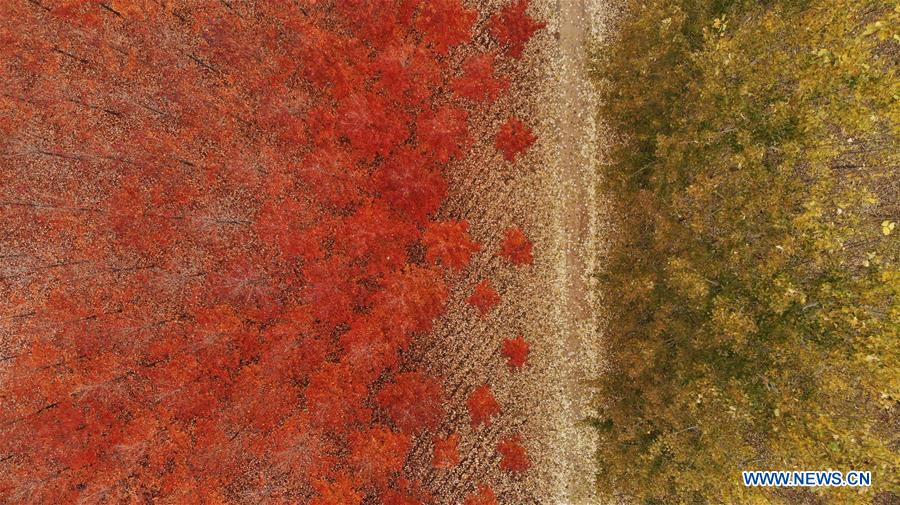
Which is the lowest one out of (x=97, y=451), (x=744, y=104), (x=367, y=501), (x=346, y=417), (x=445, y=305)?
(x=97, y=451)

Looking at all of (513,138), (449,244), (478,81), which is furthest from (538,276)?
(478,81)

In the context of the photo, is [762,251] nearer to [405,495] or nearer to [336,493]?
[405,495]

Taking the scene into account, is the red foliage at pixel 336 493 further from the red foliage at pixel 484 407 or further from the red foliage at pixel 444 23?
the red foliage at pixel 444 23

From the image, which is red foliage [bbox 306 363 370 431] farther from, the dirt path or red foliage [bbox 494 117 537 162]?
red foliage [bbox 494 117 537 162]

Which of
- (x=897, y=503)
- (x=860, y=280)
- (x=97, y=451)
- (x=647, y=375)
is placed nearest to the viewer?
(x=860, y=280)

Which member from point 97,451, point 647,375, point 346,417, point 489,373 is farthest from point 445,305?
point 97,451

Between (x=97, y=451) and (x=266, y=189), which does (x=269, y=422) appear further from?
(x=266, y=189)

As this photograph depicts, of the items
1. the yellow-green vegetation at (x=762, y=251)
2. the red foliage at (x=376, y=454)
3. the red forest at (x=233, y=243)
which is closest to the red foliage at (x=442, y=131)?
the red forest at (x=233, y=243)
